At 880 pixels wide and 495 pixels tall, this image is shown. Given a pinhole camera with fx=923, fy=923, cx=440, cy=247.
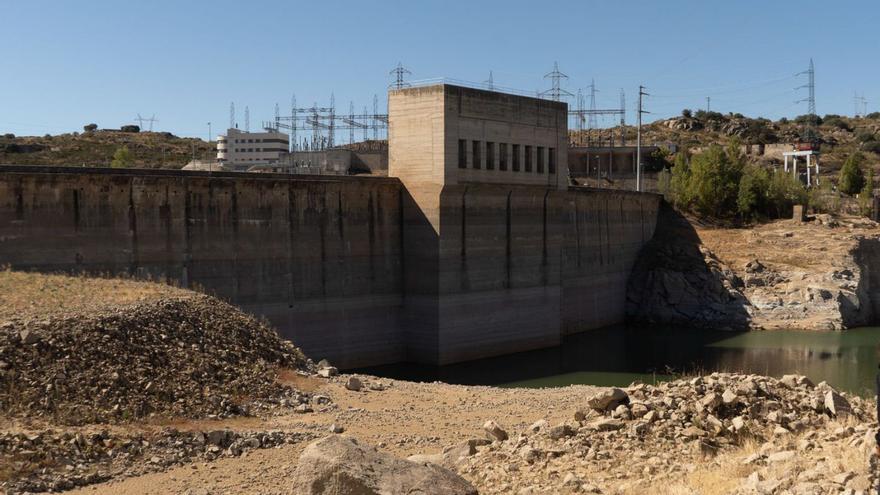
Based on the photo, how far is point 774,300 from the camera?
52938 mm

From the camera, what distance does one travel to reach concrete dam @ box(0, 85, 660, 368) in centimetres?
2973

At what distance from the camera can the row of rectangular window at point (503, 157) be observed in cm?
3831

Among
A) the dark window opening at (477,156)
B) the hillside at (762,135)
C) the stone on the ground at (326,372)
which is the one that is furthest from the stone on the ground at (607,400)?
the hillside at (762,135)

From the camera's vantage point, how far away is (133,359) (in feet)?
64.5

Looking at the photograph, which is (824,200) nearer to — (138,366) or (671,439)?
(671,439)

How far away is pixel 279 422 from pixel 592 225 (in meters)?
35.7

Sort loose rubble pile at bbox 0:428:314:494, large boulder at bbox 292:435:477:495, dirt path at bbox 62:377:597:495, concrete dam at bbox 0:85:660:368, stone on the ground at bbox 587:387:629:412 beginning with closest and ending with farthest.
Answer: large boulder at bbox 292:435:477:495, loose rubble pile at bbox 0:428:314:494, dirt path at bbox 62:377:597:495, stone on the ground at bbox 587:387:629:412, concrete dam at bbox 0:85:660:368

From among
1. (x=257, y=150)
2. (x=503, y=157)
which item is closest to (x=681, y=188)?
(x=503, y=157)

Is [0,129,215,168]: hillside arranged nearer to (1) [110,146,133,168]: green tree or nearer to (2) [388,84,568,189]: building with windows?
(1) [110,146,133,168]: green tree

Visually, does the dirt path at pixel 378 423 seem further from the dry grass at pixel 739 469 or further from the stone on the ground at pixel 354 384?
the dry grass at pixel 739 469

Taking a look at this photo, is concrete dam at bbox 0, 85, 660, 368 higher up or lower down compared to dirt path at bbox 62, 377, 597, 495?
higher up

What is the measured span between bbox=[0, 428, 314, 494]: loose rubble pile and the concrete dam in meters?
12.6

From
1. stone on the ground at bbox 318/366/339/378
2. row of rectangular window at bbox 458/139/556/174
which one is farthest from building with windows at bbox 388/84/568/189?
stone on the ground at bbox 318/366/339/378

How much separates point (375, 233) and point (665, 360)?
49.3ft
